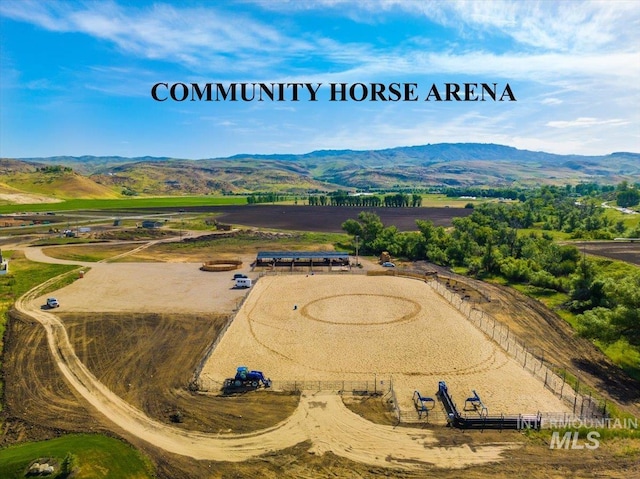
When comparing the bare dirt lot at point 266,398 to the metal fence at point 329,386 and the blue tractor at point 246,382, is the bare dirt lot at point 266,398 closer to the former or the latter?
the metal fence at point 329,386

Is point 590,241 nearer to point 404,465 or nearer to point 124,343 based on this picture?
point 404,465

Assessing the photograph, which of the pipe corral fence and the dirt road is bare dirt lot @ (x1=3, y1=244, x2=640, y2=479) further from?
the pipe corral fence

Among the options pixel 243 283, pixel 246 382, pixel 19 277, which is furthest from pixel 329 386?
pixel 19 277

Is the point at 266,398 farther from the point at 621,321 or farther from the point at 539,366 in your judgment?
the point at 621,321

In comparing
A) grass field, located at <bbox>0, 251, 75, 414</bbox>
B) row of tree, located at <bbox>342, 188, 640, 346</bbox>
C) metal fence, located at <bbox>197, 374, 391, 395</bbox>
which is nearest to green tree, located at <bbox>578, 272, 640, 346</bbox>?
row of tree, located at <bbox>342, 188, 640, 346</bbox>

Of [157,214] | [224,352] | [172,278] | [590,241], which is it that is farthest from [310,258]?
[157,214]

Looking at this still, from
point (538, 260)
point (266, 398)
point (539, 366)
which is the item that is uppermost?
point (538, 260)

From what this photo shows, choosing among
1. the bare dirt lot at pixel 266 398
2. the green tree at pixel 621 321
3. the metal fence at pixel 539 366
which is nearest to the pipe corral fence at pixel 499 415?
the metal fence at pixel 539 366
